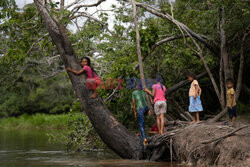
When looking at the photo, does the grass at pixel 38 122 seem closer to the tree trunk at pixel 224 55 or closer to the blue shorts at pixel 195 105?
the tree trunk at pixel 224 55

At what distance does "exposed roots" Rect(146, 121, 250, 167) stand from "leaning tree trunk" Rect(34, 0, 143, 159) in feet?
1.69

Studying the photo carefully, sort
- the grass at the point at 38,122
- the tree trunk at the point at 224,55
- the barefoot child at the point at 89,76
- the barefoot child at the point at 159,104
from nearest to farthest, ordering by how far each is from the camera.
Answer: the barefoot child at the point at 89,76 → the barefoot child at the point at 159,104 → the tree trunk at the point at 224,55 → the grass at the point at 38,122

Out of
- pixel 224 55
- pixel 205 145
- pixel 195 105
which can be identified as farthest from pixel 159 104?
pixel 224 55

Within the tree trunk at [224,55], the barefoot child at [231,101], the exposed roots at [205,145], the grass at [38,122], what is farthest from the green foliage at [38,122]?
the barefoot child at [231,101]

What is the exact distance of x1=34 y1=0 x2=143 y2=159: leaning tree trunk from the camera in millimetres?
8469

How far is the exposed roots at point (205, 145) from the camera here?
23.1ft

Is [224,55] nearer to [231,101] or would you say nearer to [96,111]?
[231,101]

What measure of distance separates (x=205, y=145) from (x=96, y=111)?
8.90 ft

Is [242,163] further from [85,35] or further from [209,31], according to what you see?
[209,31]

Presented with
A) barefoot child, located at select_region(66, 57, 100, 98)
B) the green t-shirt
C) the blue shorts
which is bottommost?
the blue shorts

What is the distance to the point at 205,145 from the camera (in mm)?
7566

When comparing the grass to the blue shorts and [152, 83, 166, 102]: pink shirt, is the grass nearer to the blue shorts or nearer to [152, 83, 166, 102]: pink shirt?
the blue shorts

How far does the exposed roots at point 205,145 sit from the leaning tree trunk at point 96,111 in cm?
51

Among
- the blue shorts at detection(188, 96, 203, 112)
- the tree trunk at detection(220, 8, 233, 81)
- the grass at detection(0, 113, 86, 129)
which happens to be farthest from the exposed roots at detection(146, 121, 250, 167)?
the grass at detection(0, 113, 86, 129)
